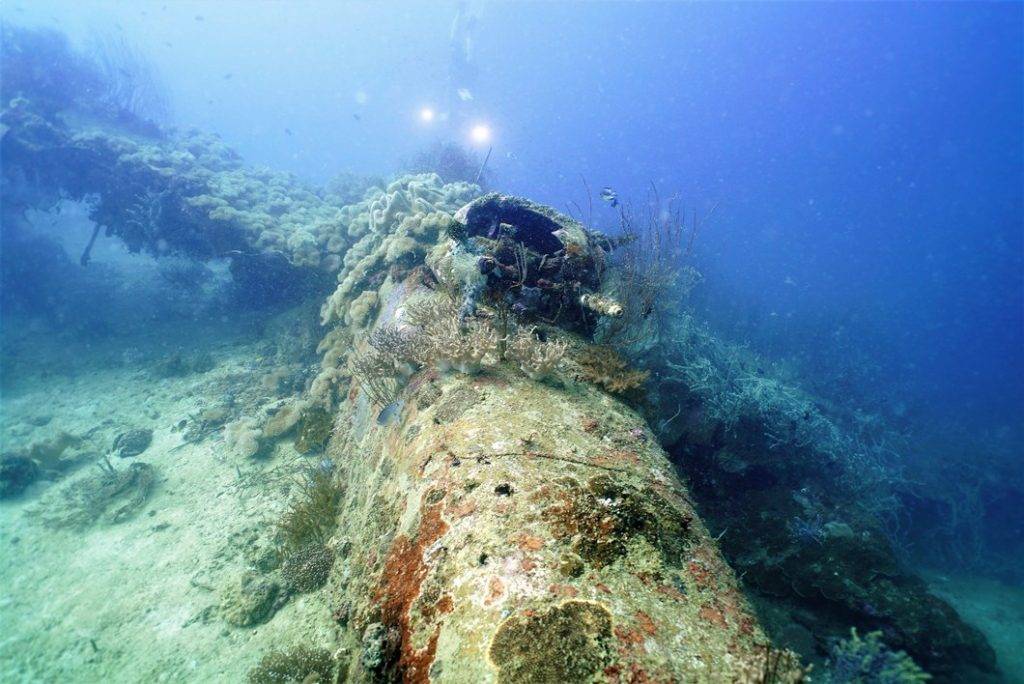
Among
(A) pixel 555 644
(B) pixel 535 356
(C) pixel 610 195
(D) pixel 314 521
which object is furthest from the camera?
(C) pixel 610 195

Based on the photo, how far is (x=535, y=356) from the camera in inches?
155

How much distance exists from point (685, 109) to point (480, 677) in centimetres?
15473

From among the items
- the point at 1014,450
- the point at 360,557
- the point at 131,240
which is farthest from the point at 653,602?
the point at 1014,450

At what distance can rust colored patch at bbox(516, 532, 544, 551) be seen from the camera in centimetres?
221

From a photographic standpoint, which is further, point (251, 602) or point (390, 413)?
point (251, 602)

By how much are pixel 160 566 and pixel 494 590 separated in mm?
6265

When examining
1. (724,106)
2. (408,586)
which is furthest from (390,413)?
(724,106)

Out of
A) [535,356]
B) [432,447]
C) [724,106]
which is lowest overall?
[432,447]

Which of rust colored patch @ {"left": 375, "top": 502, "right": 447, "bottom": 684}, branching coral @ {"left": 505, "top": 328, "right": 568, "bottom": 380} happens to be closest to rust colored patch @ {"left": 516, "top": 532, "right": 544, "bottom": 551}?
rust colored patch @ {"left": 375, "top": 502, "right": 447, "bottom": 684}

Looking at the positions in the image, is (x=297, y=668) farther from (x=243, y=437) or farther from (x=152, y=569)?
(x=243, y=437)

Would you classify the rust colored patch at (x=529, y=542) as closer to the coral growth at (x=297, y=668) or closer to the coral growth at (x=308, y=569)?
the coral growth at (x=297, y=668)

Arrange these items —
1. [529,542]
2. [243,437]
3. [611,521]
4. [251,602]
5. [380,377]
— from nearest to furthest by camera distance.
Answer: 1. [529,542]
2. [611,521]
3. [251,602]
4. [380,377]
5. [243,437]

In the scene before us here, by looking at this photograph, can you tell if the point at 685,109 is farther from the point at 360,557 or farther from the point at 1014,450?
the point at 360,557

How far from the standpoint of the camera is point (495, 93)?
10381 centimetres
